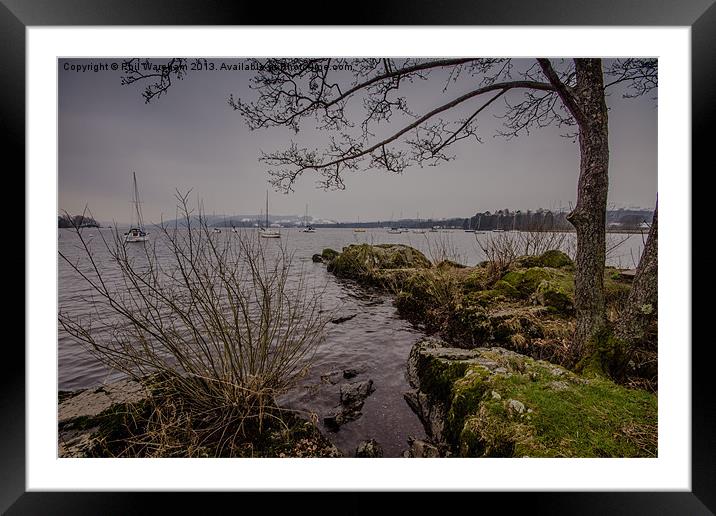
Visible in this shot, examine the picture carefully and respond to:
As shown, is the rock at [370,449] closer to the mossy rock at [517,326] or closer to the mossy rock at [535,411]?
the mossy rock at [535,411]

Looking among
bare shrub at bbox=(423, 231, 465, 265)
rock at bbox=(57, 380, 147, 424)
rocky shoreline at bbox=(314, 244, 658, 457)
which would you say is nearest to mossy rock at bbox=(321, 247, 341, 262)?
rocky shoreline at bbox=(314, 244, 658, 457)

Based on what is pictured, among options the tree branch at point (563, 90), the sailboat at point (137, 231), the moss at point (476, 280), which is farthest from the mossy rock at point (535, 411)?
the sailboat at point (137, 231)

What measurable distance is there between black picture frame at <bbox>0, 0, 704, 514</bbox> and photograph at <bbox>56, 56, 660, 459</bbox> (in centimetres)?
19

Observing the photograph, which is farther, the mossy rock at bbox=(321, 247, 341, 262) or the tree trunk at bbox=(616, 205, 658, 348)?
the mossy rock at bbox=(321, 247, 341, 262)

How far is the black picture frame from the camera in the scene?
1271mm

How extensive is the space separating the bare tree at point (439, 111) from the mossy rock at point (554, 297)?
10 cm

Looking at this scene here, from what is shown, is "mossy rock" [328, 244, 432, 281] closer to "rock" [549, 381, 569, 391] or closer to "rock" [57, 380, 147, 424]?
"rock" [549, 381, 569, 391]

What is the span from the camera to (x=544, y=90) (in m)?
1.66

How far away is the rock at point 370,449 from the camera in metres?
1.52

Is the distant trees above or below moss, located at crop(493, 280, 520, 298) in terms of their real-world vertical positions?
above

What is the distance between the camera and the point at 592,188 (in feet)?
5.19
